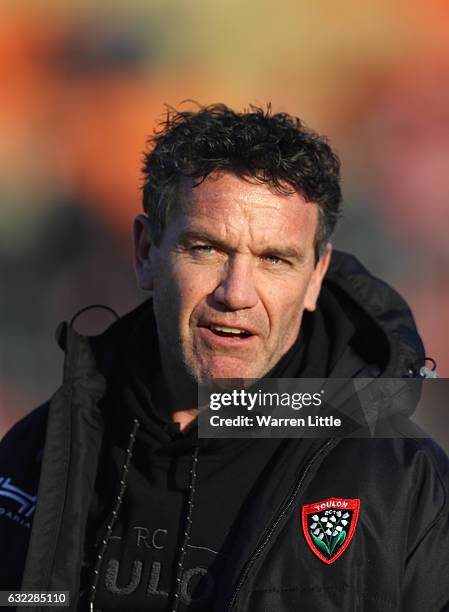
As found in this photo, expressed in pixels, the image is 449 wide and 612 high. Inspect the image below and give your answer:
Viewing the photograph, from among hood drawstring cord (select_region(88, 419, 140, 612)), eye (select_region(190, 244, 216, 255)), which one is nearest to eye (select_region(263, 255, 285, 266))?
eye (select_region(190, 244, 216, 255))

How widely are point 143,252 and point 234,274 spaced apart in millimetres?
310

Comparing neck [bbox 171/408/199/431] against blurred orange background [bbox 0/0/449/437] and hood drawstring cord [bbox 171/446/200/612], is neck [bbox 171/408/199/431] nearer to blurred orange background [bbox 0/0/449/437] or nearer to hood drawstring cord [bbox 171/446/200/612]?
hood drawstring cord [bbox 171/446/200/612]

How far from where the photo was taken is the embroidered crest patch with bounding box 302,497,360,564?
58.0 inches

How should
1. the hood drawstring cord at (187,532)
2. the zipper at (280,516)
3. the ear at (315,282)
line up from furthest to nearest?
1. the ear at (315,282)
2. the hood drawstring cord at (187,532)
3. the zipper at (280,516)

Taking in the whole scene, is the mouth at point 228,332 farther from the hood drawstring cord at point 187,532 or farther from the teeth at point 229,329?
the hood drawstring cord at point 187,532

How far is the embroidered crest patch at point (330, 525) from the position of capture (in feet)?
4.83

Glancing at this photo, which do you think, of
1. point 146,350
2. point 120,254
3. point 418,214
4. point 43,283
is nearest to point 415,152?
point 418,214

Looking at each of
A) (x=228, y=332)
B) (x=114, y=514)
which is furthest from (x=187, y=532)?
(x=228, y=332)

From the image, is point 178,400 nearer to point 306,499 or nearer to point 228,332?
point 228,332

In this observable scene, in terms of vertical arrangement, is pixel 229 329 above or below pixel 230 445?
above

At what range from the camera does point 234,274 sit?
1631 millimetres

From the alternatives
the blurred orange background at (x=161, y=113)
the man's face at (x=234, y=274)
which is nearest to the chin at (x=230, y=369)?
the man's face at (x=234, y=274)

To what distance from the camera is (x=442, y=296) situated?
4.17 meters

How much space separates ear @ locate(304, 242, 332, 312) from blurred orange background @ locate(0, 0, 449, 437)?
2380 millimetres
